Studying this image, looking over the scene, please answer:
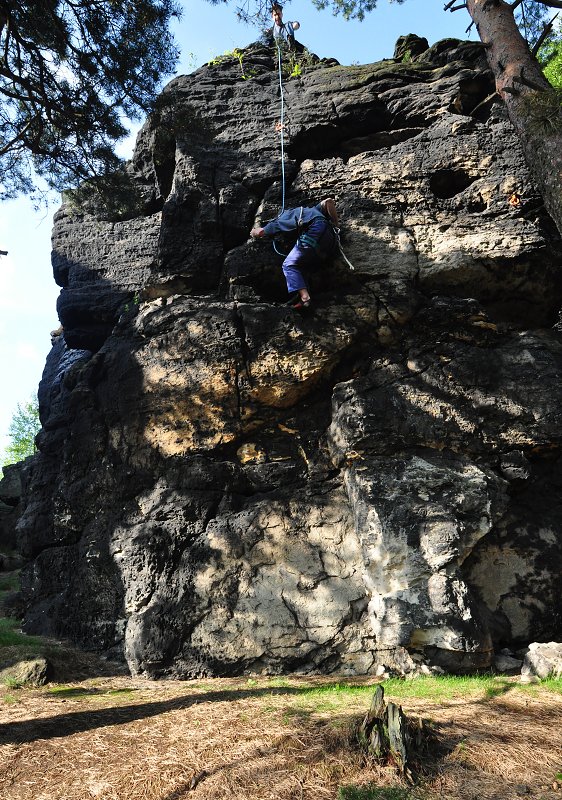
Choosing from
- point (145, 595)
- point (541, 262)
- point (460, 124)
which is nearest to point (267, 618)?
point (145, 595)

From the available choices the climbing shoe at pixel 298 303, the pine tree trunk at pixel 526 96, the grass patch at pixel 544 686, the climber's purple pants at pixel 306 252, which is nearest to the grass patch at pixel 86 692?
the grass patch at pixel 544 686

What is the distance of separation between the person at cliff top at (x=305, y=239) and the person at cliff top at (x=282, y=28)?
13.0 ft

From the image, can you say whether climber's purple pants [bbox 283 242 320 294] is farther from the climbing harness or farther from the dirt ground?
the dirt ground

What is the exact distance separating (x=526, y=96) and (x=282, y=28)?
502 cm

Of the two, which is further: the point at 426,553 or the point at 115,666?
the point at 115,666

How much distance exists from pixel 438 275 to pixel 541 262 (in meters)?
1.39

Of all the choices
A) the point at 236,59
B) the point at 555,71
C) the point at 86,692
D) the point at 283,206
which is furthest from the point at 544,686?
the point at 555,71

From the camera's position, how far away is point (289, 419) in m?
7.82

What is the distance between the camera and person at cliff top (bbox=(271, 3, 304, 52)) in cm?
967

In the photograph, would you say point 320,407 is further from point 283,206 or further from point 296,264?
point 283,206

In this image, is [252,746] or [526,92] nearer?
[252,746]

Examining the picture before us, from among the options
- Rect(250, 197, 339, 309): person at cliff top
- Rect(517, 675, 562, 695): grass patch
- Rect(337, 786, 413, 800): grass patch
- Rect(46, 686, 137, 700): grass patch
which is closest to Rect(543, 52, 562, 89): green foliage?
Rect(250, 197, 339, 309): person at cliff top

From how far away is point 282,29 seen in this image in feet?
34.5

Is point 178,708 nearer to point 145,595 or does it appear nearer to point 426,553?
point 145,595
